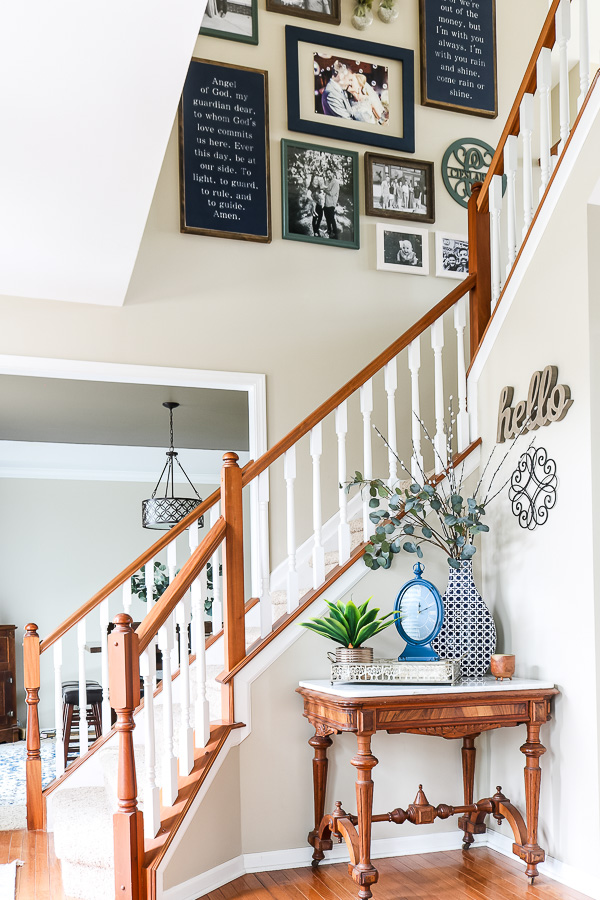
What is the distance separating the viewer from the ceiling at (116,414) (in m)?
6.06

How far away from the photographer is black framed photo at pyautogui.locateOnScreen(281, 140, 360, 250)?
5195 millimetres

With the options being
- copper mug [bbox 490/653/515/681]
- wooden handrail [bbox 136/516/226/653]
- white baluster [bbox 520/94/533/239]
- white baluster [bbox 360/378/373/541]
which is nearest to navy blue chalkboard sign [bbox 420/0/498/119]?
white baluster [bbox 520/94/533/239]

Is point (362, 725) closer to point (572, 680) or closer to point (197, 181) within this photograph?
point (572, 680)

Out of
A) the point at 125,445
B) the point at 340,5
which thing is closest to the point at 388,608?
the point at 340,5

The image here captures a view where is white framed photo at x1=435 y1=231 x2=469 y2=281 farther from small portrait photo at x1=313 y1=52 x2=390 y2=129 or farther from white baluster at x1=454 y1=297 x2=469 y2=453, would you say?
white baluster at x1=454 y1=297 x2=469 y2=453

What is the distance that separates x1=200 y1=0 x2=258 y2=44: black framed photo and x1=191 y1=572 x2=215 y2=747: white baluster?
3.48 meters

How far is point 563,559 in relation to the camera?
3438 mm

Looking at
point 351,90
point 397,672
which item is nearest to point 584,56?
point 351,90

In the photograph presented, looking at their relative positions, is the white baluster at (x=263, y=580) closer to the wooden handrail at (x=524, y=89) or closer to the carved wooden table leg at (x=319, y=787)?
the carved wooden table leg at (x=319, y=787)

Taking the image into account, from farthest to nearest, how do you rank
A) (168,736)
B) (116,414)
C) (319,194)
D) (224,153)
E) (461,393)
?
(116,414) → (319,194) → (224,153) → (461,393) → (168,736)

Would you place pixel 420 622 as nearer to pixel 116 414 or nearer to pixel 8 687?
pixel 116 414

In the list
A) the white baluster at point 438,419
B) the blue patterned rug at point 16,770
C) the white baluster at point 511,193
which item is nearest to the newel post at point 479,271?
the white baluster at point 438,419

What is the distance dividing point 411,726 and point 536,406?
1419 mm

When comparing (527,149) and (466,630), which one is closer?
(466,630)
